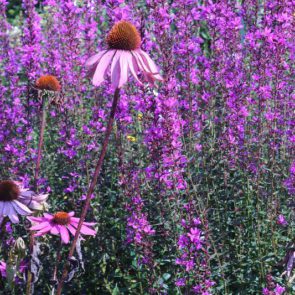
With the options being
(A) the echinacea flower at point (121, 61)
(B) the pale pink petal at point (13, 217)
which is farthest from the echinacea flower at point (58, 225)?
(A) the echinacea flower at point (121, 61)

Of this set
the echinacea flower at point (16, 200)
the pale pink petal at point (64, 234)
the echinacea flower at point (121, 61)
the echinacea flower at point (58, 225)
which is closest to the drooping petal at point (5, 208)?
the echinacea flower at point (16, 200)

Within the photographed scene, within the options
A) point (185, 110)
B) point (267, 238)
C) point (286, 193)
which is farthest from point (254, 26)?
point (267, 238)

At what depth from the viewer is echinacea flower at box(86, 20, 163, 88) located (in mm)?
1782

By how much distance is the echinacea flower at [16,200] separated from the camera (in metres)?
2.24

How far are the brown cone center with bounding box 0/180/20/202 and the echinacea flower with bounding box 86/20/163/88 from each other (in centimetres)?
67

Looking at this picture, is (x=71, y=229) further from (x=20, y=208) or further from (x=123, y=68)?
(x=123, y=68)

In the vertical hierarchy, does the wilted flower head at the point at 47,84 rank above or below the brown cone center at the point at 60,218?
above

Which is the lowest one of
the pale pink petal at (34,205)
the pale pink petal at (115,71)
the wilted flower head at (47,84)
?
the pale pink petal at (34,205)

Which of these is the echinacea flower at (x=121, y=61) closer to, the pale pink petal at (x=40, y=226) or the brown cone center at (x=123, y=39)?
the brown cone center at (x=123, y=39)

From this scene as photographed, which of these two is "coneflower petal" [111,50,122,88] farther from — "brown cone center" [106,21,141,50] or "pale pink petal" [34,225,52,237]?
"pale pink petal" [34,225,52,237]

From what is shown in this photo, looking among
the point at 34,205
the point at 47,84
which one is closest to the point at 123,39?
the point at 34,205

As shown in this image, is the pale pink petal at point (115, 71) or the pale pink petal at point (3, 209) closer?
the pale pink petal at point (115, 71)

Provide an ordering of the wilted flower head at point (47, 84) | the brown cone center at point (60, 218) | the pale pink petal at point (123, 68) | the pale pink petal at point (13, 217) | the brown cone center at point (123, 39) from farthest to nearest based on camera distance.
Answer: the wilted flower head at point (47, 84) → the brown cone center at point (60, 218) → the pale pink petal at point (13, 217) → the brown cone center at point (123, 39) → the pale pink petal at point (123, 68)

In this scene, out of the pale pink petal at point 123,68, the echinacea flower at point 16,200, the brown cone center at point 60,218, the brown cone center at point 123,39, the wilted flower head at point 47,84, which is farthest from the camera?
the wilted flower head at point 47,84
